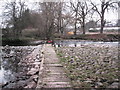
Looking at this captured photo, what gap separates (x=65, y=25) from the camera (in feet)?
45.4

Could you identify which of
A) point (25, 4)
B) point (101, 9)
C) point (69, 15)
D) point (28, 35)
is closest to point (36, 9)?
point (25, 4)

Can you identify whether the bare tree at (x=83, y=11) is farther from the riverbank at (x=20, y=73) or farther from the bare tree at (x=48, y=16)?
the riverbank at (x=20, y=73)

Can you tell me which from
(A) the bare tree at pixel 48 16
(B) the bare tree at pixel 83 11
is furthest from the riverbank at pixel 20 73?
(B) the bare tree at pixel 83 11

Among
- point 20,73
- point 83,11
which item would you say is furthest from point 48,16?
point 20,73

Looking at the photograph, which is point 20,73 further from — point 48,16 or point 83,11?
point 83,11

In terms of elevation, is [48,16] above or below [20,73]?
above

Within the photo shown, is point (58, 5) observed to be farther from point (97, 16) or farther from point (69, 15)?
point (97, 16)

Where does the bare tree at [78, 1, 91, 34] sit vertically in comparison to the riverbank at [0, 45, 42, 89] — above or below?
above

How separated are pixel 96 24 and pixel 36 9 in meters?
8.43

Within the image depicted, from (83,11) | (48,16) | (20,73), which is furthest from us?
(83,11)

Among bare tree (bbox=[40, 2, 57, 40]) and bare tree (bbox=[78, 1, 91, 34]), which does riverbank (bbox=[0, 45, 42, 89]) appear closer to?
bare tree (bbox=[40, 2, 57, 40])

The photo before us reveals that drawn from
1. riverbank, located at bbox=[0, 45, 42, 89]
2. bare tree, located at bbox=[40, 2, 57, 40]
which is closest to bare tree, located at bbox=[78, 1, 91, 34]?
bare tree, located at bbox=[40, 2, 57, 40]

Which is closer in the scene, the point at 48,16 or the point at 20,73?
the point at 20,73

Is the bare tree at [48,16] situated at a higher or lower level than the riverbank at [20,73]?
higher
